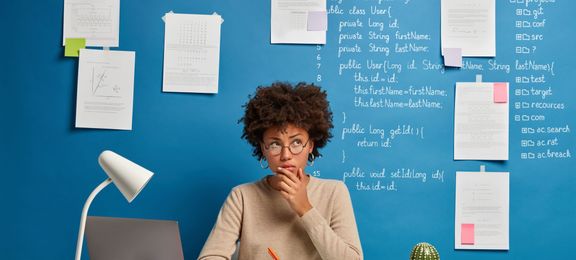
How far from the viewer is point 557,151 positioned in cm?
217

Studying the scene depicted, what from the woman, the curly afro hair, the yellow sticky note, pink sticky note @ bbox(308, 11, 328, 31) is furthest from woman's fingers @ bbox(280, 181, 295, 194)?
the yellow sticky note

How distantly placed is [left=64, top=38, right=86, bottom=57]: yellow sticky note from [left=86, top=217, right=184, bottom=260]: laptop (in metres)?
0.93

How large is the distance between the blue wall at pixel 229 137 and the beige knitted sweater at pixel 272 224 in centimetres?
Result: 32

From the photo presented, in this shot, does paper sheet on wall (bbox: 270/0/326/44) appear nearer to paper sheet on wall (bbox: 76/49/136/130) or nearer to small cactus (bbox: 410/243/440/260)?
paper sheet on wall (bbox: 76/49/136/130)

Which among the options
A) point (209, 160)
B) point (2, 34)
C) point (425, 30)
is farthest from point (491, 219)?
point (2, 34)

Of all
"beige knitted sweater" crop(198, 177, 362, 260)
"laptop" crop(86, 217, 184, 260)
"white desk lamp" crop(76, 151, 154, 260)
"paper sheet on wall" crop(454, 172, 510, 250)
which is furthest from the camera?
"paper sheet on wall" crop(454, 172, 510, 250)

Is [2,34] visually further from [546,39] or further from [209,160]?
[546,39]

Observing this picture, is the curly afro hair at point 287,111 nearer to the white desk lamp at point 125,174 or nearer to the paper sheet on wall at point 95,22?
the white desk lamp at point 125,174

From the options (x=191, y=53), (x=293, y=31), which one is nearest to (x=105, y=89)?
(x=191, y=53)

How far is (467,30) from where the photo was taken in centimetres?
218

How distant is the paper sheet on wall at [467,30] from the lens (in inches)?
85.7

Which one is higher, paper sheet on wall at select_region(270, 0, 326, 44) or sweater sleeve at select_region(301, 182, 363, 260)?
paper sheet on wall at select_region(270, 0, 326, 44)

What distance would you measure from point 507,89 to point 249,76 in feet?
3.05

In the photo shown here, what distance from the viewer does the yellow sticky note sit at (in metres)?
2.17
